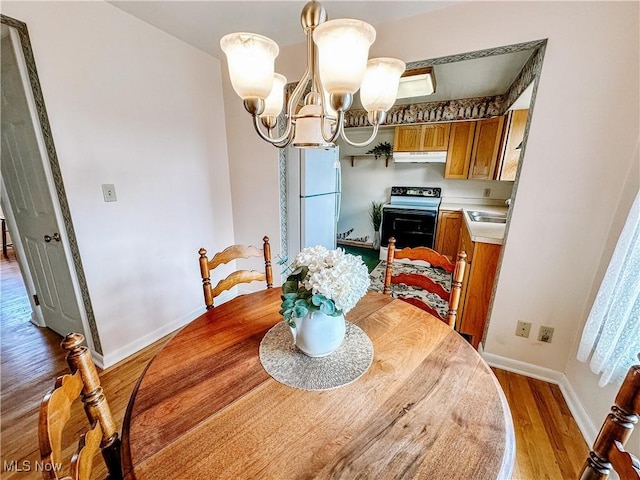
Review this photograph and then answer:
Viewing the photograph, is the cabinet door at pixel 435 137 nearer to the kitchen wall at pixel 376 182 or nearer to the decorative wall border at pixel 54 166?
the kitchen wall at pixel 376 182

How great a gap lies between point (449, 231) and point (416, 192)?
893 millimetres

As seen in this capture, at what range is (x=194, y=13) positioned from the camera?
5.89 feet

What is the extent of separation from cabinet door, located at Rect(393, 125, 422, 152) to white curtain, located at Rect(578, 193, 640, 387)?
3.05 meters

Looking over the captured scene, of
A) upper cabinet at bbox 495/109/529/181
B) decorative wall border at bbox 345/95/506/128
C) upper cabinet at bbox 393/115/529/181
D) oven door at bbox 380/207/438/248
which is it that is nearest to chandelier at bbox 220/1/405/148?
decorative wall border at bbox 345/95/506/128

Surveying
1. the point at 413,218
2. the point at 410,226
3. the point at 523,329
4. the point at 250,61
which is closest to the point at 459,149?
the point at 413,218

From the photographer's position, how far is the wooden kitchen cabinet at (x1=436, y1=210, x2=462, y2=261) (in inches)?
149

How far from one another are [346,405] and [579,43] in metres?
2.09

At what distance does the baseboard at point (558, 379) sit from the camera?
1.46 meters

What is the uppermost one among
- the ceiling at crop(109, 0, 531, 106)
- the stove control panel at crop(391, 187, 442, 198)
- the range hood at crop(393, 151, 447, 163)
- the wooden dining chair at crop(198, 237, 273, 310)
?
the ceiling at crop(109, 0, 531, 106)

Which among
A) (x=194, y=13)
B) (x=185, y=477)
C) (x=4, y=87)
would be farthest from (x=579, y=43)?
(x=4, y=87)

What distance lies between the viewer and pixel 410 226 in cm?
404

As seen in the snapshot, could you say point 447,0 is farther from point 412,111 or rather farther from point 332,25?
point 412,111

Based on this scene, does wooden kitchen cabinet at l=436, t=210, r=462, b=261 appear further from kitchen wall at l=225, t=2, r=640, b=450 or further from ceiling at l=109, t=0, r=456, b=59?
ceiling at l=109, t=0, r=456, b=59

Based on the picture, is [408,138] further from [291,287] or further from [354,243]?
[291,287]
